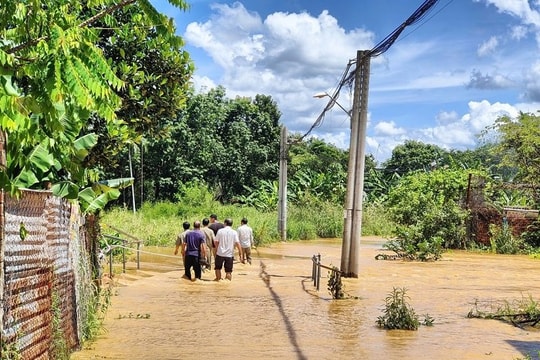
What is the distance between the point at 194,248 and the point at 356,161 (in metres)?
5.24

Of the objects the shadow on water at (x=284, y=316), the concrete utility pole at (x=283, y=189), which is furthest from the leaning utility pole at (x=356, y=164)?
the concrete utility pole at (x=283, y=189)

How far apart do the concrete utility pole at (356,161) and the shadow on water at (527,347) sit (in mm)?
8017

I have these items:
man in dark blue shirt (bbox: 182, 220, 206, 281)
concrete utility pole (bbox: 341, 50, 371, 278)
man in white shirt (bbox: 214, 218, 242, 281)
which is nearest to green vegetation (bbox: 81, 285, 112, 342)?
A: man in dark blue shirt (bbox: 182, 220, 206, 281)

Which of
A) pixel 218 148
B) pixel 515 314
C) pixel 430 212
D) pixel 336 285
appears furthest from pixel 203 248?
pixel 218 148

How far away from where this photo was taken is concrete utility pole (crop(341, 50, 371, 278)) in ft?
60.8

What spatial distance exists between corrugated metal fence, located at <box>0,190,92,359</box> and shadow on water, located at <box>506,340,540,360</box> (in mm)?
6692

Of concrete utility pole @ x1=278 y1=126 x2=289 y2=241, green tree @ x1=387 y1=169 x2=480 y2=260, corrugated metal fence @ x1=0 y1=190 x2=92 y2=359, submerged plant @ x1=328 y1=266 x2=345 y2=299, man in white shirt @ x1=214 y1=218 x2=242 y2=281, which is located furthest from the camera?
concrete utility pole @ x1=278 y1=126 x2=289 y2=241

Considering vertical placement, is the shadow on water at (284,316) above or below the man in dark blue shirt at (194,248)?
below

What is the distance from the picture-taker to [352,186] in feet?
62.0

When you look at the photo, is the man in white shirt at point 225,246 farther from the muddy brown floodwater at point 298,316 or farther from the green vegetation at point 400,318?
the green vegetation at point 400,318

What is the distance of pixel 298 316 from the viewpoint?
13.4 m

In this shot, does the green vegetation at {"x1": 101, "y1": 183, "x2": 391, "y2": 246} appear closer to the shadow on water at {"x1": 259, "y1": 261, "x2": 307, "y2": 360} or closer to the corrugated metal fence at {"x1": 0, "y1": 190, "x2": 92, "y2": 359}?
the shadow on water at {"x1": 259, "y1": 261, "x2": 307, "y2": 360}

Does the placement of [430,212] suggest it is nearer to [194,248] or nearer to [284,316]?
[194,248]

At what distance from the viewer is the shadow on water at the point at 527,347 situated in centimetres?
999
